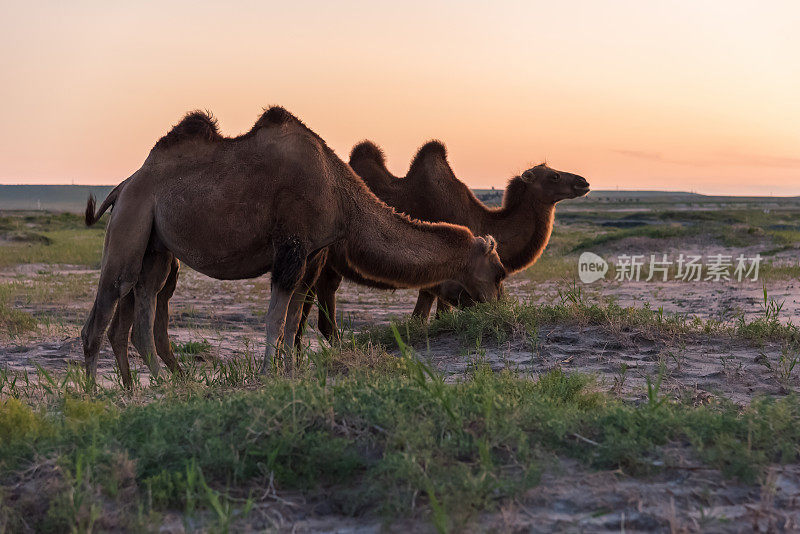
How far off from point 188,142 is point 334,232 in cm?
148

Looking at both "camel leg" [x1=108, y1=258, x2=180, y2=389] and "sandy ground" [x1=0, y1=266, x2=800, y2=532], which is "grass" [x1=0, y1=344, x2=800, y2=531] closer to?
"sandy ground" [x1=0, y1=266, x2=800, y2=532]

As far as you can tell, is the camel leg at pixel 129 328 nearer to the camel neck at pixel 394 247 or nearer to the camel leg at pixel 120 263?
the camel leg at pixel 120 263

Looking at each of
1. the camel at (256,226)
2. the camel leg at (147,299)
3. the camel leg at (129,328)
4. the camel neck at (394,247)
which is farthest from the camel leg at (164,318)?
the camel neck at (394,247)

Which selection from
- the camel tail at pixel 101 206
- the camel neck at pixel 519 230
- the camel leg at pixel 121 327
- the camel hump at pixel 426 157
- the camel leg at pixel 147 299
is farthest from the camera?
the camel neck at pixel 519 230

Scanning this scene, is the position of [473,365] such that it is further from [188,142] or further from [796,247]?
[796,247]

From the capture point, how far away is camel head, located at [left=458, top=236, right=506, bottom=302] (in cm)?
695

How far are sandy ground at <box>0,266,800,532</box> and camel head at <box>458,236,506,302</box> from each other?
465 millimetres

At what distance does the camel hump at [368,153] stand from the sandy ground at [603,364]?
222 cm

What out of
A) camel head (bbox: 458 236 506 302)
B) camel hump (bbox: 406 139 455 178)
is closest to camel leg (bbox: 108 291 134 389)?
camel head (bbox: 458 236 506 302)

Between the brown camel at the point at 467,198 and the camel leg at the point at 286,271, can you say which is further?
the brown camel at the point at 467,198

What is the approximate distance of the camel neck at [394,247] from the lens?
636 centimetres

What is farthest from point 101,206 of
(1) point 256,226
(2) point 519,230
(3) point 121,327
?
(2) point 519,230

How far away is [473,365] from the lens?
19.0 ft

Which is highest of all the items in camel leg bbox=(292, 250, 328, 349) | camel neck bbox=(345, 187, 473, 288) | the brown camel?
the brown camel
